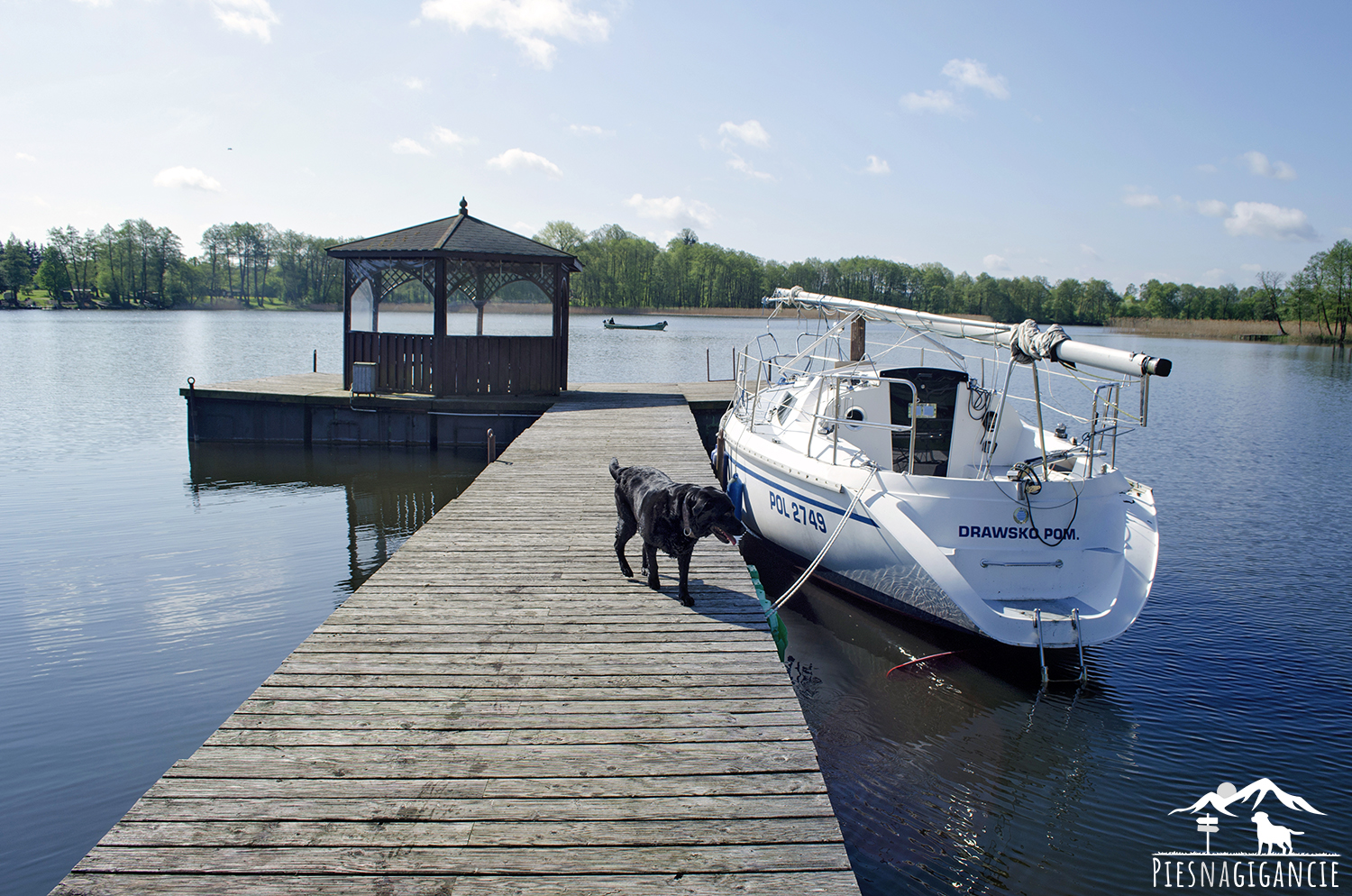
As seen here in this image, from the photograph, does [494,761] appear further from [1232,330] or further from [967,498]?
[1232,330]

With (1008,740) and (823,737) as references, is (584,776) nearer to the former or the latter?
(823,737)

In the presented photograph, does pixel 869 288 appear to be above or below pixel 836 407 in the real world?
above

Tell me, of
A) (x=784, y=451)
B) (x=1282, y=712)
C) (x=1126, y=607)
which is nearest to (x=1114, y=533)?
(x=1126, y=607)

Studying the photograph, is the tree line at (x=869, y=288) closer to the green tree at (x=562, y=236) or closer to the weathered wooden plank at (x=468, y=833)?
the green tree at (x=562, y=236)

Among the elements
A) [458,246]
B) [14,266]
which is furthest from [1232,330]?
[14,266]

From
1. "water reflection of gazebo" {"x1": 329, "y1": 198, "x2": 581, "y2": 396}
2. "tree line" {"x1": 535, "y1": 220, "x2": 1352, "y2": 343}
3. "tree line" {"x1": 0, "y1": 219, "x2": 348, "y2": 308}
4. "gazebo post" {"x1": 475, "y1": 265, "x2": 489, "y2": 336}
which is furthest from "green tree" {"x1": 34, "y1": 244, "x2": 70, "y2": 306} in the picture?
"gazebo post" {"x1": 475, "y1": 265, "x2": 489, "y2": 336}

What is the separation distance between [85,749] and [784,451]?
6.36m

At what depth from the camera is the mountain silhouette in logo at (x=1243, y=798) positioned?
4.89 metres

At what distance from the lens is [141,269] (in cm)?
9375

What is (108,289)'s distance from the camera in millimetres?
91562

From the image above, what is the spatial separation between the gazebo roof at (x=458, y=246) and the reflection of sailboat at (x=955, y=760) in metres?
9.62

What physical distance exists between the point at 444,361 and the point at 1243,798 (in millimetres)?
13213

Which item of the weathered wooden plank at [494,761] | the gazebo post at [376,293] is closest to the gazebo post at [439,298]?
the gazebo post at [376,293]

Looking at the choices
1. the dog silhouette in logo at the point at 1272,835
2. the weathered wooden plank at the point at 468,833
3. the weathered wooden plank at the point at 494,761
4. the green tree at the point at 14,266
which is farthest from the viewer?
the green tree at the point at 14,266
